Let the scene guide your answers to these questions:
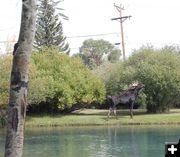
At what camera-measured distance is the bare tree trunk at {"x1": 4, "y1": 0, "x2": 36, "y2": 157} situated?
493 cm

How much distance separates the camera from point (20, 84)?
16.5ft

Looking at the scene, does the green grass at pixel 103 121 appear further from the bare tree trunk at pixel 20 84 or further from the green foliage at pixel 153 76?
the bare tree trunk at pixel 20 84

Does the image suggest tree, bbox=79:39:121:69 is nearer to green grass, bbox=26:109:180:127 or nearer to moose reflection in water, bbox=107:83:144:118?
moose reflection in water, bbox=107:83:144:118

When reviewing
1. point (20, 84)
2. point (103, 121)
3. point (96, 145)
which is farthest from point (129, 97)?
point (20, 84)

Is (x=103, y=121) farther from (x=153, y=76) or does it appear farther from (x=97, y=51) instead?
(x=97, y=51)

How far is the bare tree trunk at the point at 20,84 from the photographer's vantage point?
4930 mm

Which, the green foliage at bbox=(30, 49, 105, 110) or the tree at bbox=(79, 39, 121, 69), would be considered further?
the tree at bbox=(79, 39, 121, 69)

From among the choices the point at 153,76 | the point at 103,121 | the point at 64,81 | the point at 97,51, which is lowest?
the point at 103,121

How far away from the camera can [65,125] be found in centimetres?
4000

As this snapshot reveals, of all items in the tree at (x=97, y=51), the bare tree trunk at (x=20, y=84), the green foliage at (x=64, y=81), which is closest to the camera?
the bare tree trunk at (x=20, y=84)

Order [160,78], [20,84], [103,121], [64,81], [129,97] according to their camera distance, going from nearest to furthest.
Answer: [20,84]
[103,121]
[129,97]
[160,78]
[64,81]

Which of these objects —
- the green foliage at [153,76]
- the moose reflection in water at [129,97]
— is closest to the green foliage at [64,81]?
the green foliage at [153,76]

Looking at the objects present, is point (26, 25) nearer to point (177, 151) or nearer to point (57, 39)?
point (177, 151)

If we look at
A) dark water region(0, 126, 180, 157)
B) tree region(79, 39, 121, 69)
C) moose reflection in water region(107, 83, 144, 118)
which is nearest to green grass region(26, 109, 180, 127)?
moose reflection in water region(107, 83, 144, 118)
